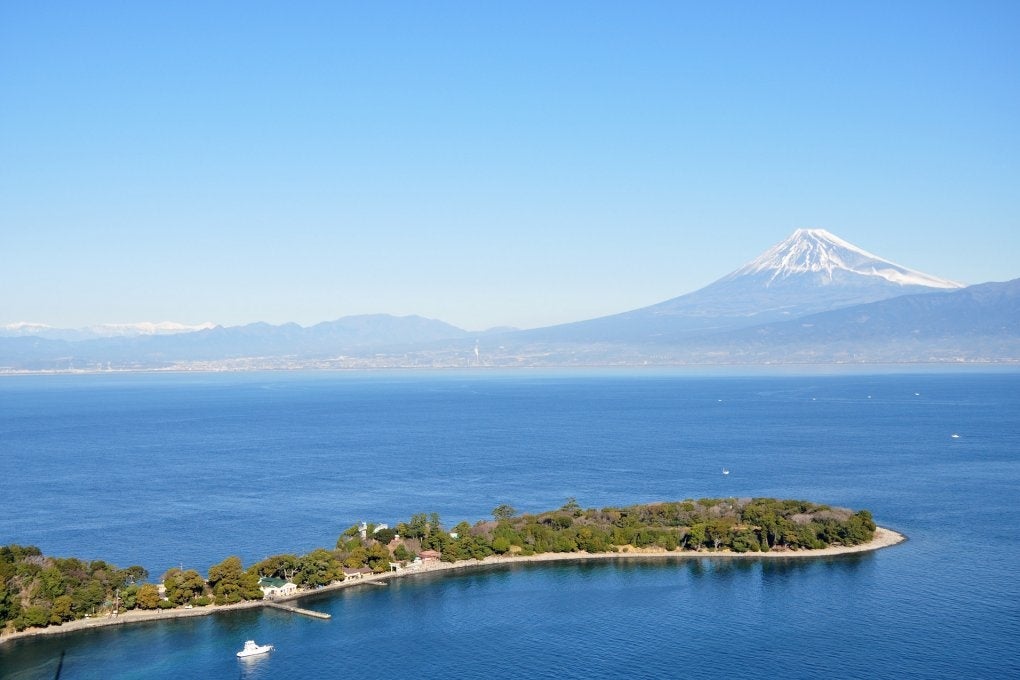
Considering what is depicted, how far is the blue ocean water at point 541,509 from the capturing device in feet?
104

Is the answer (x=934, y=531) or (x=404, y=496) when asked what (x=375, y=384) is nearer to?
(x=404, y=496)

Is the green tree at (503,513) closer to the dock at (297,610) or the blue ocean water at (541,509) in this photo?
the blue ocean water at (541,509)

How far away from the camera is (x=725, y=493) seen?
184 ft

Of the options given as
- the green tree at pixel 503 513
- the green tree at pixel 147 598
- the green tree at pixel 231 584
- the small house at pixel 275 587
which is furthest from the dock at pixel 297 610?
Answer: the green tree at pixel 503 513

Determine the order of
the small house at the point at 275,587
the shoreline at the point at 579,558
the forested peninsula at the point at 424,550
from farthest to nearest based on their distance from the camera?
the shoreline at the point at 579,558
the small house at the point at 275,587
the forested peninsula at the point at 424,550

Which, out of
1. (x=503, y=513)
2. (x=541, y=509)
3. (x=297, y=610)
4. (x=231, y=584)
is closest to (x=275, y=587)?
(x=231, y=584)

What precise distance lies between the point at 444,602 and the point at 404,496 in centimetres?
1905

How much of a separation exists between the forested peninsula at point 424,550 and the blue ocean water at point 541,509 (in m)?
1.43

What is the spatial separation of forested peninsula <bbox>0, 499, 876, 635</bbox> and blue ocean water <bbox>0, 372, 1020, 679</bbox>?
4.68 feet

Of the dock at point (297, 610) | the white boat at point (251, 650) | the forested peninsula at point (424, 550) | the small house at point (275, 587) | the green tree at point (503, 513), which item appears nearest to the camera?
the white boat at point (251, 650)

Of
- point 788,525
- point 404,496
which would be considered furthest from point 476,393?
point 788,525

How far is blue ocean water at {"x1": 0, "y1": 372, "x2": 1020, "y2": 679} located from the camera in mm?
31672

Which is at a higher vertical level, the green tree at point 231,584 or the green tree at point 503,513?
the green tree at point 503,513

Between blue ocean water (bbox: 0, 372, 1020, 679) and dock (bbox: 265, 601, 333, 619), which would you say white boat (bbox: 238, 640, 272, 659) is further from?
dock (bbox: 265, 601, 333, 619)
